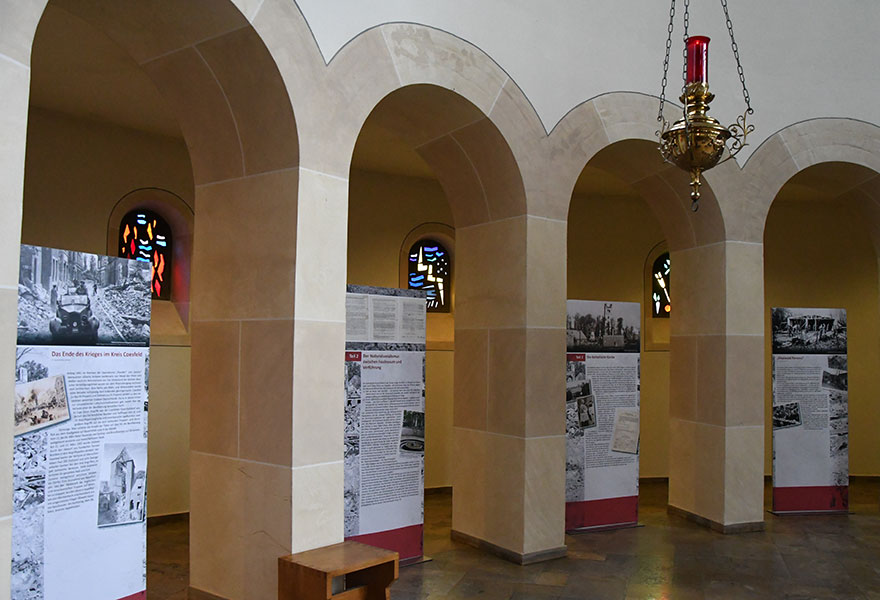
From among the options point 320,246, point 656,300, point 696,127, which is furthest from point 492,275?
point 656,300

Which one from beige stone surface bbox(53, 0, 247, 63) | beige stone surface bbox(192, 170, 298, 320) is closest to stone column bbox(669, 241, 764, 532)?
beige stone surface bbox(192, 170, 298, 320)

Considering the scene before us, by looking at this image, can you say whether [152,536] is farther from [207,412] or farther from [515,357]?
[515,357]

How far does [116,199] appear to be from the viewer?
6.69 meters

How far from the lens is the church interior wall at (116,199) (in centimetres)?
630

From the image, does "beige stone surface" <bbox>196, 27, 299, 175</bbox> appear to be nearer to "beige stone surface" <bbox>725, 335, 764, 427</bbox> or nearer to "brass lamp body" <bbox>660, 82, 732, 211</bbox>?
"brass lamp body" <bbox>660, 82, 732, 211</bbox>

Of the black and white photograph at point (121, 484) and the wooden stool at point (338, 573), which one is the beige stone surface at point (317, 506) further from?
the black and white photograph at point (121, 484)

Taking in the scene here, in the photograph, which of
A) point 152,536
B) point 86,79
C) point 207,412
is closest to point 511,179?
point 207,412

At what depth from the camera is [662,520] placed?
6.84m

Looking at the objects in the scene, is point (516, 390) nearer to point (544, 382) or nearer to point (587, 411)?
point (544, 382)

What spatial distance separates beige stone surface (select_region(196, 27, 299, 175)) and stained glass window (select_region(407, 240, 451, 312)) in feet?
14.4

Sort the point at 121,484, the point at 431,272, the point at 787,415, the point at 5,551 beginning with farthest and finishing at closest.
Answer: the point at 431,272 < the point at 787,415 < the point at 121,484 < the point at 5,551

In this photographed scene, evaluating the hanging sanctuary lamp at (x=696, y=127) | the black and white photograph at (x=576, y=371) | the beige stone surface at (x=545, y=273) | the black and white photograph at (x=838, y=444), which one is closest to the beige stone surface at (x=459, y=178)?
the beige stone surface at (x=545, y=273)

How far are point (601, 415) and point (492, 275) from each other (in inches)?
66.6

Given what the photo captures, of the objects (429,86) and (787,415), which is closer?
(429,86)
